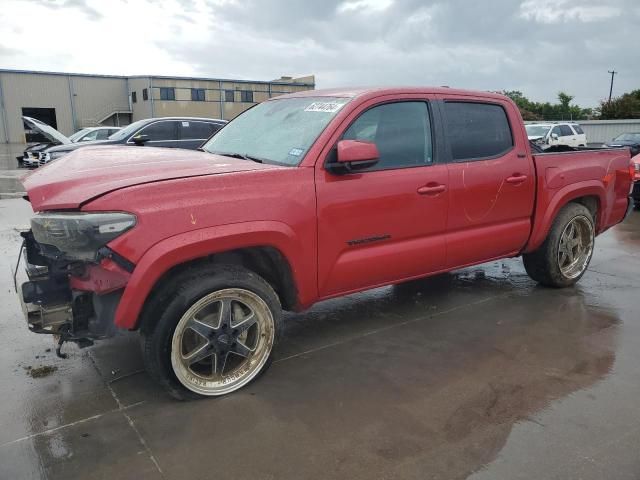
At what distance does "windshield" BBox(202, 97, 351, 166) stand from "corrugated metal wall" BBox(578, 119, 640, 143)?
121 ft

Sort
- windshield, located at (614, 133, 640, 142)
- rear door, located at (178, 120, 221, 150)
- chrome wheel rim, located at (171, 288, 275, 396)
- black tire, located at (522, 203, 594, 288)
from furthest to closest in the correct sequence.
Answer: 1. windshield, located at (614, 133, 640, 142)
2. rear door, located at (178, 120, 221, 150)
3. black tire, located at (522, 203, 594, 288)
4. chrome wheel rim, located at (171, 288, 275, 396)

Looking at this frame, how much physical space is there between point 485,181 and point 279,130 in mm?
1731

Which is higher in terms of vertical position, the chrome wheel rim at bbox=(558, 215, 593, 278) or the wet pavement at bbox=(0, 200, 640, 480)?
the chrome wheel rim at bbox=(558, 215, 593, 278)

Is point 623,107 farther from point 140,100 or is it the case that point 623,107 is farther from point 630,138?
point 140,100

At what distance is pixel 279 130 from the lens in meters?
4.04

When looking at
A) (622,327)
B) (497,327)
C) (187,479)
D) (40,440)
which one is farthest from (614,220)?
(40,440)

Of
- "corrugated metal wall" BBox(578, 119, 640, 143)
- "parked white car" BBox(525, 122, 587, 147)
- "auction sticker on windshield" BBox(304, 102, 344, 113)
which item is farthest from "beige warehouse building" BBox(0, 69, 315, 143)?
"auction sticker on windshield" BBox(304, 102, 344, 113)

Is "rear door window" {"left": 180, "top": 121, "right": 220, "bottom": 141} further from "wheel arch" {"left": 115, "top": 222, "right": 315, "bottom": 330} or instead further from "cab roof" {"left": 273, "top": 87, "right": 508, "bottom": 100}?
"wheel arch" {"left": 115, "top": 222, "right": 315, "bottom": 330}

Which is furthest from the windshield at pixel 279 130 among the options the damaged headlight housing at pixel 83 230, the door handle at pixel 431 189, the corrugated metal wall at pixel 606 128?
the corrugated metal wall at pixel 606 128

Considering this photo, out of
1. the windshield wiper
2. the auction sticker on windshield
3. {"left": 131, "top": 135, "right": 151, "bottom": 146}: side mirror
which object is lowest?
the windshield wiper

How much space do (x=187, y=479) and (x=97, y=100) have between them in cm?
5216

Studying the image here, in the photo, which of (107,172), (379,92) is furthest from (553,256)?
(107,172)

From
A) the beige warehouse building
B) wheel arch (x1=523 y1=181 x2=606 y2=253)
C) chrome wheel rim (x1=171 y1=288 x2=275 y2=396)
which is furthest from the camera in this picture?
the beige warehouse building

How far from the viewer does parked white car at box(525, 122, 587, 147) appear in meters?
22.1
